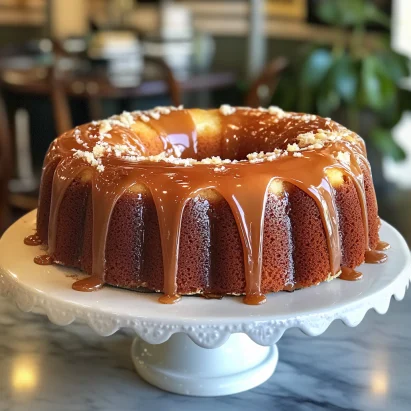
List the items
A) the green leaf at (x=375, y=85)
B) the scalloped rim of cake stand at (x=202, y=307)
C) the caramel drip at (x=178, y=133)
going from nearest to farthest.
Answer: the scalloped rim of cake stand at (x=202, y=307) → the caramel drip at (x=178, y=133) → the green leaf at (x=375, y=85)

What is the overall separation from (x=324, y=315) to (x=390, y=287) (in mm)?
150

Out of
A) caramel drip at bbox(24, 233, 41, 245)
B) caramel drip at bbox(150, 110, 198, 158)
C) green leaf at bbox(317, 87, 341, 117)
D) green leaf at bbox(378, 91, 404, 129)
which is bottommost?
green leaf at bbox(378, 91, 404, 129)

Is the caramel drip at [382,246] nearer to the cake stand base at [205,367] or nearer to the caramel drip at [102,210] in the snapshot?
the cake stand base at [205,367]

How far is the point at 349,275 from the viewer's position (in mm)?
1090

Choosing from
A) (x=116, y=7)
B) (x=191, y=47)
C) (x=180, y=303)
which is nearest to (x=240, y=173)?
(x=180, y=303)

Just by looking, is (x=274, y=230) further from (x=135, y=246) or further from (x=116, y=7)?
(x=116, y=7)

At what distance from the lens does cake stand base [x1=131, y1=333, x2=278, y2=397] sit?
3.55 ft

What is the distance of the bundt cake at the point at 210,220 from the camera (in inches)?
40.6

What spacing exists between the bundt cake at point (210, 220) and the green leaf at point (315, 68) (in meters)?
2.25

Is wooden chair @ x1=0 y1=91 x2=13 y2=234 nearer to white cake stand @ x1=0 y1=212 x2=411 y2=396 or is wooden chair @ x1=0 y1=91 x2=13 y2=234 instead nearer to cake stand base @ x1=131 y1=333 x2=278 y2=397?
white cake stand @ x1=0 y1=212 x2=411 y2=396

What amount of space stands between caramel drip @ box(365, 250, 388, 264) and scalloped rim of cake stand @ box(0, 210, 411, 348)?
13 mm

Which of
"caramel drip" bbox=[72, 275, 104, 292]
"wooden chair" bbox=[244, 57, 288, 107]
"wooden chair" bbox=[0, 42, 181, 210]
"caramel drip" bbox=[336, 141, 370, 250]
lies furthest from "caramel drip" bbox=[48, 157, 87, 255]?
"wooden chair" bbox=[244, 57, 288, 107]

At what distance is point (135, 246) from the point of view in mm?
1074

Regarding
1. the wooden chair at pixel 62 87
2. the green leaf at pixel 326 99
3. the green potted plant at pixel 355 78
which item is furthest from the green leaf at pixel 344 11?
the wooden chair at pixel 62 87
